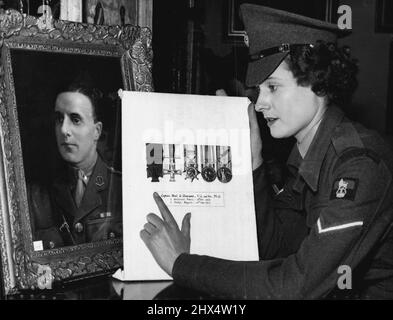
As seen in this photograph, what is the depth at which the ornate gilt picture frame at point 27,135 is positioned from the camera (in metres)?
0.98

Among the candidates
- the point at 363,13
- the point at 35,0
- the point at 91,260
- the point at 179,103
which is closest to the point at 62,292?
the point at 91,260

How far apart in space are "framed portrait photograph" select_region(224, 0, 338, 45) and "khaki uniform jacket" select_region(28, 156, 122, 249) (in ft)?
1.52

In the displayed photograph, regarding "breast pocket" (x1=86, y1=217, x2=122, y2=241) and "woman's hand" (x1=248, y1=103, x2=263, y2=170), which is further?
"woman's hand" (x1=248, y1=103, x2=263, y2=170)

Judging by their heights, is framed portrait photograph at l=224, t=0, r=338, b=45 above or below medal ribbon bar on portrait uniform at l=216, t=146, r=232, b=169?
above

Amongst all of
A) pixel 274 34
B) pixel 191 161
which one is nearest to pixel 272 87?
pixel 274 34

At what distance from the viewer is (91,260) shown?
1.08 meters

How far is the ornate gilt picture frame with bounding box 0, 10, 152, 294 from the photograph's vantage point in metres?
0.98

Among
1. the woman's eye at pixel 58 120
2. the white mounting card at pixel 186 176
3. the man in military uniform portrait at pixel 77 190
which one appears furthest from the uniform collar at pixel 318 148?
the woman's eye at pixel 58 120

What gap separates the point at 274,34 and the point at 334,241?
440 millimetres

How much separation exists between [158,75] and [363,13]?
0.51 m

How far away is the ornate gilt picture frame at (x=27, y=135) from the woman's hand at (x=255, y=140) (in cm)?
32

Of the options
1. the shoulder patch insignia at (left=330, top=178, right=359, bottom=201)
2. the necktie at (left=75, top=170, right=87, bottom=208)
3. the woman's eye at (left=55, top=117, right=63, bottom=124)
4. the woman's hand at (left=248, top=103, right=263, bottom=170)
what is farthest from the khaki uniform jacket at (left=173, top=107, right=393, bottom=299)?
the woman's eye at (left=55, top=117, right=63, bottom=124)

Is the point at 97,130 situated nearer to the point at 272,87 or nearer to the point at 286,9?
the point at 272,87

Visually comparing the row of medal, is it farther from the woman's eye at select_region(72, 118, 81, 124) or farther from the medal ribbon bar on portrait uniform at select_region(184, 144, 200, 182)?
the woman's eye at select_region(72, 118, 81, 124)
